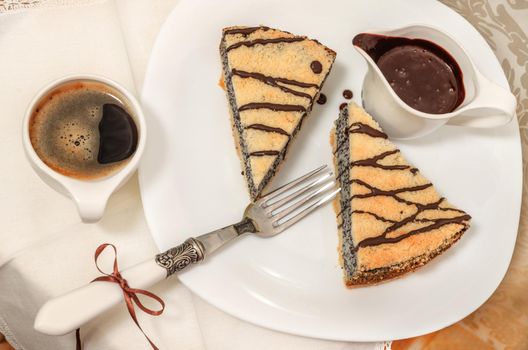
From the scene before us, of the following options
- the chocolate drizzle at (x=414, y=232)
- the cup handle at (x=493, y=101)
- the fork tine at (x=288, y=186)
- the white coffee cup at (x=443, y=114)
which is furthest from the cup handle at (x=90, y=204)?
the cup handle at (x=493, y=101)

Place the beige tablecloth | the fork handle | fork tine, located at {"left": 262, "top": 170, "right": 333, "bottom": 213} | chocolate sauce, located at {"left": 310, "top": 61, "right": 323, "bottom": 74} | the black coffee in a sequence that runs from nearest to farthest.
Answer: the fork handle, the black coffee, the beige tablecloth, fork tine, located at {"left": 262, "top": 170, "right": 333, "bottom": 213}, chocolate sauce, located at {"left": 310, "top": 61, "right": 323, "bottom": 74}

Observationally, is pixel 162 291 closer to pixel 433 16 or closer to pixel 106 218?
pixel 106 218

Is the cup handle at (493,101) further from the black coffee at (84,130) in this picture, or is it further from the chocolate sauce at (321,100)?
the black coffee at (84,130)

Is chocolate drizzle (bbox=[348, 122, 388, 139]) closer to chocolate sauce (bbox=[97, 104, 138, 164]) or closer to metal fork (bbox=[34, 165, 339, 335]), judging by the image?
metal fork (bbox=[34, 165, 339, 335])

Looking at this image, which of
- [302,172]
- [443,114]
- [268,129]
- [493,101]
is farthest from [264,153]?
[493,101]

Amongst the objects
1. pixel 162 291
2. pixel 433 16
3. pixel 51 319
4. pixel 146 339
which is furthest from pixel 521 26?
pixel 51 319

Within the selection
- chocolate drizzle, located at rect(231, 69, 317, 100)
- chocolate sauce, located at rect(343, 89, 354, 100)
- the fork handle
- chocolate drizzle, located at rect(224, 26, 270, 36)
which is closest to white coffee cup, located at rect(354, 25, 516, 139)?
chocolate sauce, located at rect(343, 89, 354, 100)
